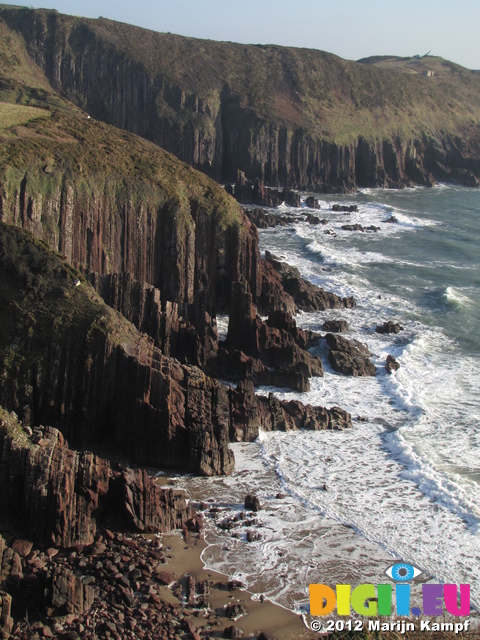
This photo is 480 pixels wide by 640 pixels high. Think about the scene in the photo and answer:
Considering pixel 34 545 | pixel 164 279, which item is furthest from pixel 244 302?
pixel 34 545

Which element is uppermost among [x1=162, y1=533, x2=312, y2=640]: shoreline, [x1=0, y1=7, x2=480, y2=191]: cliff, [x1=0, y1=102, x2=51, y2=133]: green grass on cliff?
[x1=0, y1=7, x2=480, y2=191]: cliff

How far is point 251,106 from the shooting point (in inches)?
4035

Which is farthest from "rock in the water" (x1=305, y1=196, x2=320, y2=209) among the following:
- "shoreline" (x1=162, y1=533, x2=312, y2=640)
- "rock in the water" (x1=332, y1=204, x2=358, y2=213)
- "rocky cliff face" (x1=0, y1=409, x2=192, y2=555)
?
"shoreline" (x1=162, y1=533, x2=312, y2=640)

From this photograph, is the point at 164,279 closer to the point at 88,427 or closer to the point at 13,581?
the point at 88,427

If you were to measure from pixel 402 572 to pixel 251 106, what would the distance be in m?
88.6

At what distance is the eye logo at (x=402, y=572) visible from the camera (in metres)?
20.6

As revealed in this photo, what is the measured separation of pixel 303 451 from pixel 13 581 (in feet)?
41.8

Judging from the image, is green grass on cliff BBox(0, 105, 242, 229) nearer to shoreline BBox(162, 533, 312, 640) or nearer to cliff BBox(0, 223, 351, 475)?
cliff BBox(0, 223, 351, 475)

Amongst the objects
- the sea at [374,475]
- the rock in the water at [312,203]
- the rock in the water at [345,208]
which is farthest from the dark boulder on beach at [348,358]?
the rock in the water at [312,203]

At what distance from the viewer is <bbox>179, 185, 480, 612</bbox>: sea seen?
69.2 ft

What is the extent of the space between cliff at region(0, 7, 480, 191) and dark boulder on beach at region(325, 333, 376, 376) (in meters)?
60.0

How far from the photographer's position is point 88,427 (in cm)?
2564

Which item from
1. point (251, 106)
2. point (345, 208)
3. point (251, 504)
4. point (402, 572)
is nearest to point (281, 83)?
point (251, 106)

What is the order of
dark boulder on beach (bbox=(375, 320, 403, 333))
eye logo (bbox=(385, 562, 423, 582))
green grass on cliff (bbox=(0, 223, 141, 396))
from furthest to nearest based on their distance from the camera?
1. dark boulder on beach (bbox=(375, 320, 403, 333))
2. green grass on cliff (bbox=(0, 223, 141, 396))
3. eye logo (bbox=(385, 562, 423, 582))
